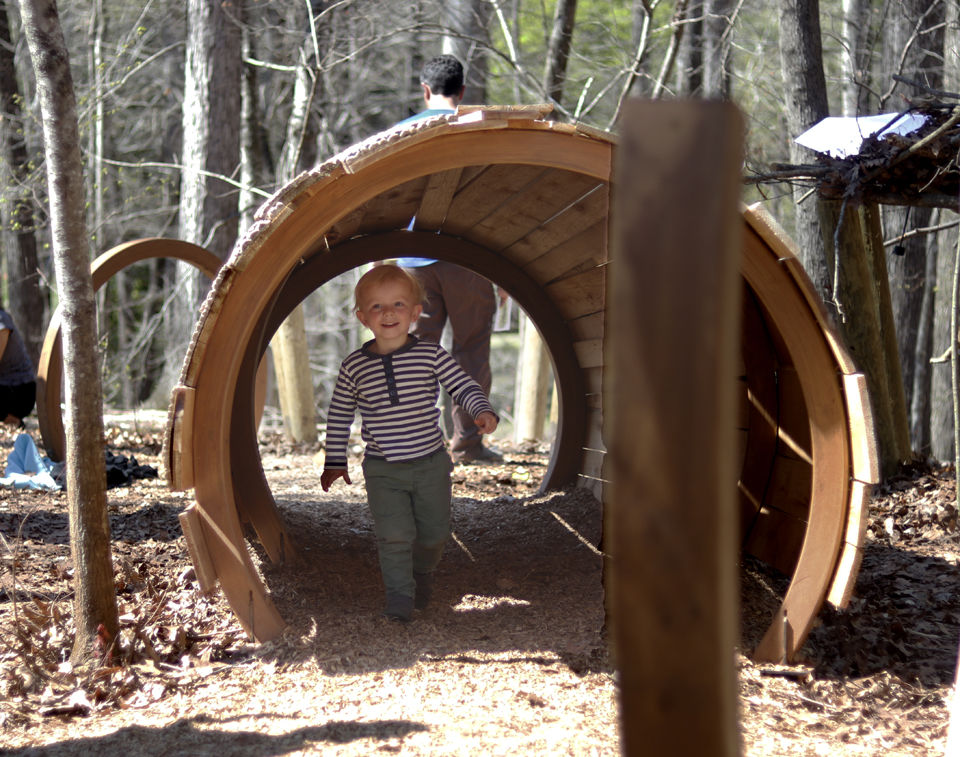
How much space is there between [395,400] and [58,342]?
3.14 metres

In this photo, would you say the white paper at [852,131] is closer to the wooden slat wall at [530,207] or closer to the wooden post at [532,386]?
the wooden slat wall at [530,207]

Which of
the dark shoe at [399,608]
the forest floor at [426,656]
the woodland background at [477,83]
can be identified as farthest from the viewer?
the woodland background at [477,83]

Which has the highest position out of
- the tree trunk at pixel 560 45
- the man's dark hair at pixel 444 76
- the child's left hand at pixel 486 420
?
the tree trunk at pixel 560 45

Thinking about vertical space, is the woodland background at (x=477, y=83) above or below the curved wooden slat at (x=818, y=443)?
above

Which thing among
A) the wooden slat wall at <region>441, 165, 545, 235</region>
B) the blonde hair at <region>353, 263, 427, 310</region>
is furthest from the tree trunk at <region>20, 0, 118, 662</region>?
the wooden slat wall at <region>441, 165, 545, 235</region>

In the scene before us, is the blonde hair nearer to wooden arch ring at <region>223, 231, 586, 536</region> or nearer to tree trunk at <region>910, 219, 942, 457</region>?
wooden arch ring at <region>223, 231, 586, 536</region>

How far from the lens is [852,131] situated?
14.7 feet

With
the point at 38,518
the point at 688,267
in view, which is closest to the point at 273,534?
the point at 38,518

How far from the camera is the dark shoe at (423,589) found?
4.17 m

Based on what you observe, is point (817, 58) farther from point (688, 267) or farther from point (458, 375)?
point (688, 267)

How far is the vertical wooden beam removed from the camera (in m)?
1.23

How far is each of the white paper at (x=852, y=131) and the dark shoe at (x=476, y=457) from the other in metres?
3.45

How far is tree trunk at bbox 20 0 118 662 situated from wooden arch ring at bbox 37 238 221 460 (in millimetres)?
2601

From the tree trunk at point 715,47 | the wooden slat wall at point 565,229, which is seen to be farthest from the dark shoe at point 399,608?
the tree trunk at point 715,47
